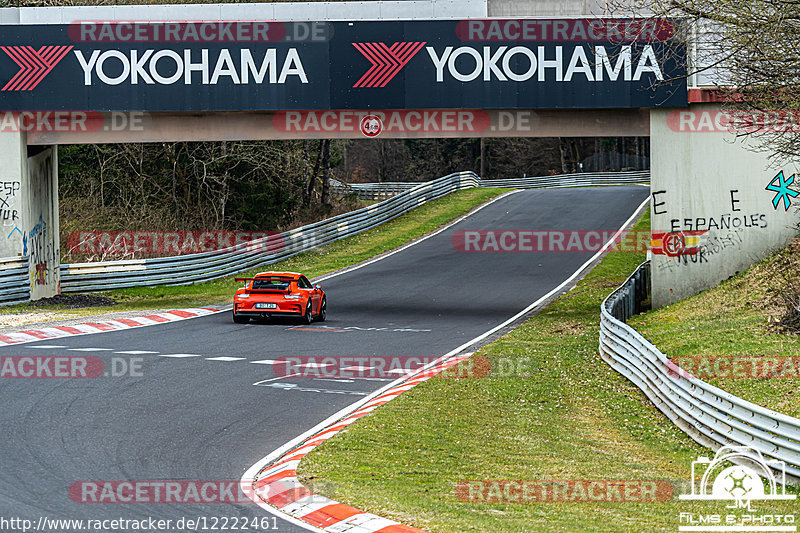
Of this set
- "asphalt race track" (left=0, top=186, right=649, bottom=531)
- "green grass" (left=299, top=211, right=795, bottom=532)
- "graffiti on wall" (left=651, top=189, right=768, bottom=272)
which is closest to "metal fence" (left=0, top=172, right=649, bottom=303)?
"asphalt race track" (left=0, top=186, right=649, bottom=531)

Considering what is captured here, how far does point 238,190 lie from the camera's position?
47.2 metres

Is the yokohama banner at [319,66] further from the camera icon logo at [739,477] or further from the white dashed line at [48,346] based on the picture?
the camera icon logo at [739,477]

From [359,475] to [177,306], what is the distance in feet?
59.1

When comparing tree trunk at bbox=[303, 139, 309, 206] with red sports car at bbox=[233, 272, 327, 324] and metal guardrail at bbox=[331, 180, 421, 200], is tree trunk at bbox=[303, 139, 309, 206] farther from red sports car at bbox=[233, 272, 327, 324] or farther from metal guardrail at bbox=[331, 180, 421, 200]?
red sports car at bbox=[233, 272, 327, 324]

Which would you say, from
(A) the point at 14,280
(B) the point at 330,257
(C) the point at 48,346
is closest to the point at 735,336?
(C) the point at 48,346

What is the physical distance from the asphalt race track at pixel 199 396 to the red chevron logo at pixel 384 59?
5.91 meters

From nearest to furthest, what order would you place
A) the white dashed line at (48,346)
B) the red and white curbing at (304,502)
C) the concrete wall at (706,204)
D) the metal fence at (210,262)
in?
the red and white curbing at (304,502), the white dashed line at (48,346), the concrete wall at (706,204), the metal fence at (210,262)

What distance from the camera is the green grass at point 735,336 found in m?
13.9

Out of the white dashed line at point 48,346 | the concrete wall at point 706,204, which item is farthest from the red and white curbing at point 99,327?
the concrete wall at point 706,204

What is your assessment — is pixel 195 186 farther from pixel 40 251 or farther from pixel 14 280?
pixel 14 280

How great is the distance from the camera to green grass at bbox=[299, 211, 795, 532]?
28.8 feet

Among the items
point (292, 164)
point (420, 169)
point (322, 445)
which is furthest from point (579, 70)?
point (420, 169)

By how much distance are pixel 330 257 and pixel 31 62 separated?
14.7m

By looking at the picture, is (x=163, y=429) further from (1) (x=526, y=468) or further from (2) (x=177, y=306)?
(2) (x=177, y=306)
